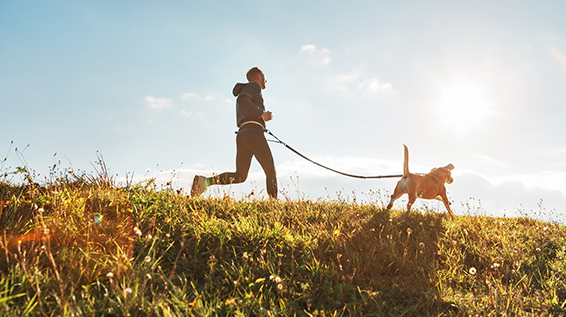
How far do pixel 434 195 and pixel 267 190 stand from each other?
3.58 m

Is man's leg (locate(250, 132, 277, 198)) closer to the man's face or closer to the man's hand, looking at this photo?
the man's hand

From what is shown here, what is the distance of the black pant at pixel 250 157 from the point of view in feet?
20.3

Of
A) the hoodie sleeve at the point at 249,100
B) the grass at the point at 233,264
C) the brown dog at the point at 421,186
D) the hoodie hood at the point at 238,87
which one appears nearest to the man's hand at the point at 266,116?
the hoodie sleeve at the point at 249,100

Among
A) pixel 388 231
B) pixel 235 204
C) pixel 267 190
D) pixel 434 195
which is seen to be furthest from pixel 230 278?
pixel 434 195

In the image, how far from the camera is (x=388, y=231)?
15.5 ft

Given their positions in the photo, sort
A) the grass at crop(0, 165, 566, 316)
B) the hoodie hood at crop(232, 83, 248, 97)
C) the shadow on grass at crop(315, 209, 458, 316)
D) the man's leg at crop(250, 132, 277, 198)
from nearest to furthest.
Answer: the grass at crop(0, 165, 566, 316), the shadow on grass at crop(315, 209, 458, 316), the man's leg at crop(250, 132, 277, 198), the hoodie hood at crop(232, 83, 248, 97)

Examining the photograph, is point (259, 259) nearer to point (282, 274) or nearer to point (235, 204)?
point (282, 274)

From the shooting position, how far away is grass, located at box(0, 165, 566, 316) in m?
2.66

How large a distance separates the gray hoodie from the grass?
194cm

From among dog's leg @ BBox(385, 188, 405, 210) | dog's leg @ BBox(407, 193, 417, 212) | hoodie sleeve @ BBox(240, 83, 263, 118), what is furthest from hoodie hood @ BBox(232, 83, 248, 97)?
dog's leg @ BBox(407, 193, 417, 212)

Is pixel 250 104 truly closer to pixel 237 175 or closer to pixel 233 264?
pixel 237 175

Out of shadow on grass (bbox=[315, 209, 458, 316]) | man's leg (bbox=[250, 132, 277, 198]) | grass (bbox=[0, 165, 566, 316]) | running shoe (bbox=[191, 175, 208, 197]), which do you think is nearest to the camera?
grass (bbox=[0, 165, 566, 316])

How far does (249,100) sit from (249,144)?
2.85ft

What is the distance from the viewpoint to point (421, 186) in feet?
21.4
